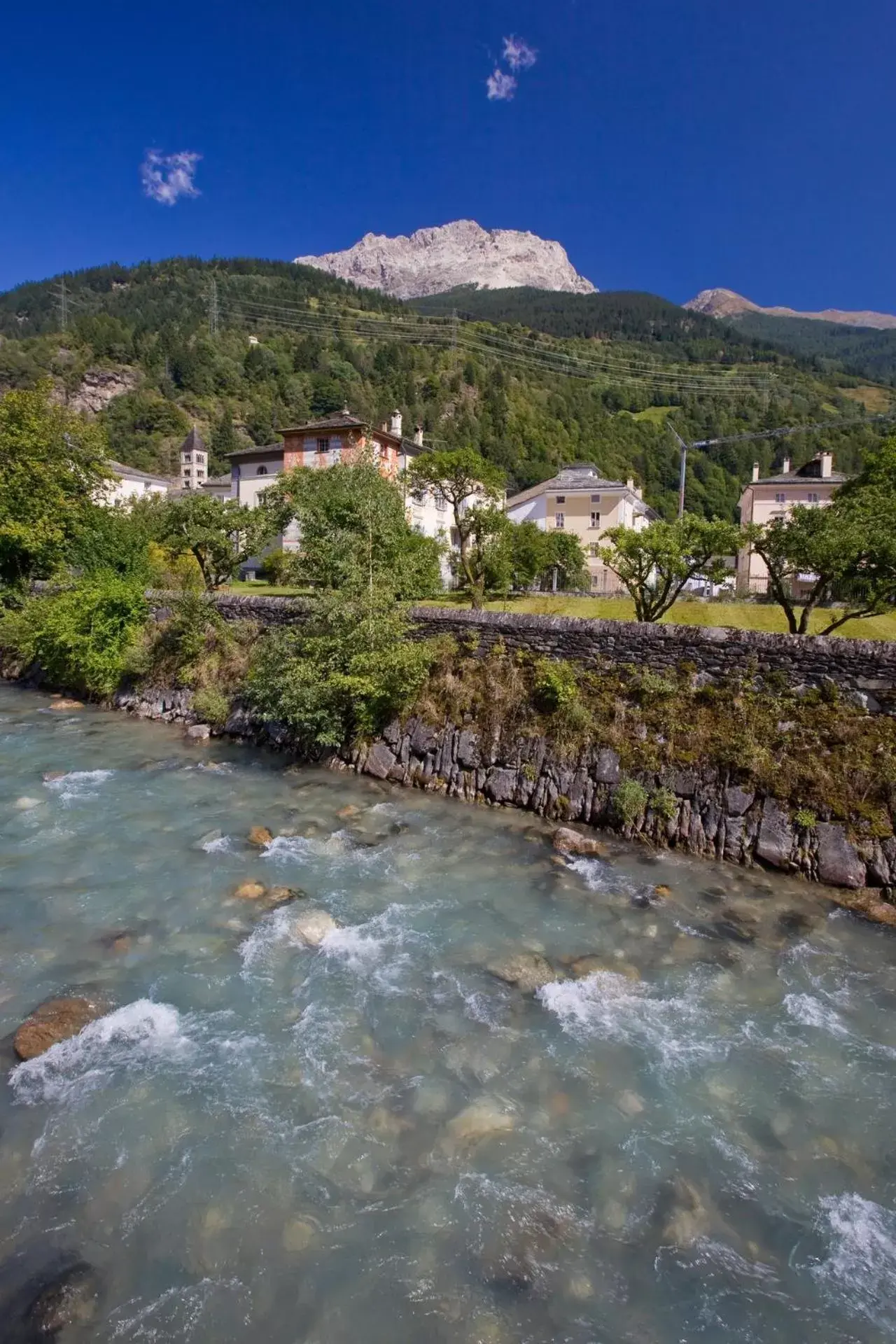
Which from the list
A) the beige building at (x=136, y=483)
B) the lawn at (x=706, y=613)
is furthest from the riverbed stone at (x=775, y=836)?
the beige building at (x=136, y=483)

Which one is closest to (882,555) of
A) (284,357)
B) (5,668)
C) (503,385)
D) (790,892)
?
(790,892)

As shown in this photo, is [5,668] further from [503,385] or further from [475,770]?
[503,385]

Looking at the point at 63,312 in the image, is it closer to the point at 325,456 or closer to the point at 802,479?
the point at 325,456

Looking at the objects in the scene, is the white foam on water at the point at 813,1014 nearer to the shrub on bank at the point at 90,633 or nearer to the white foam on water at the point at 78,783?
the white foam on water at the point at 78,783

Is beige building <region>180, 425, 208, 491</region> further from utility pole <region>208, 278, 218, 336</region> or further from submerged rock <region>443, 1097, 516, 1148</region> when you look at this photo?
submerged rock <region>443, 1097, 516, 1148</region>

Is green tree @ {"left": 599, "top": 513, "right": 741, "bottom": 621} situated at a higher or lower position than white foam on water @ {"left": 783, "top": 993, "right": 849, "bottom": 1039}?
higher

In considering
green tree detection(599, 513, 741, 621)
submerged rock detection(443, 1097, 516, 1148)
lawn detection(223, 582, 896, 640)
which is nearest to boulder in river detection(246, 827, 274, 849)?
submerged rock detection(443, 1097, 516, 1148)

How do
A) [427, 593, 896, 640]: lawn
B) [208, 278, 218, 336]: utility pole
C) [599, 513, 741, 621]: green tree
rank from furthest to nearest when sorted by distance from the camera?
[208, 278, 218, 336]: utility pole < [427, 593, 896, 640]: lawn < [599, 513, 741, 621]: green tree
